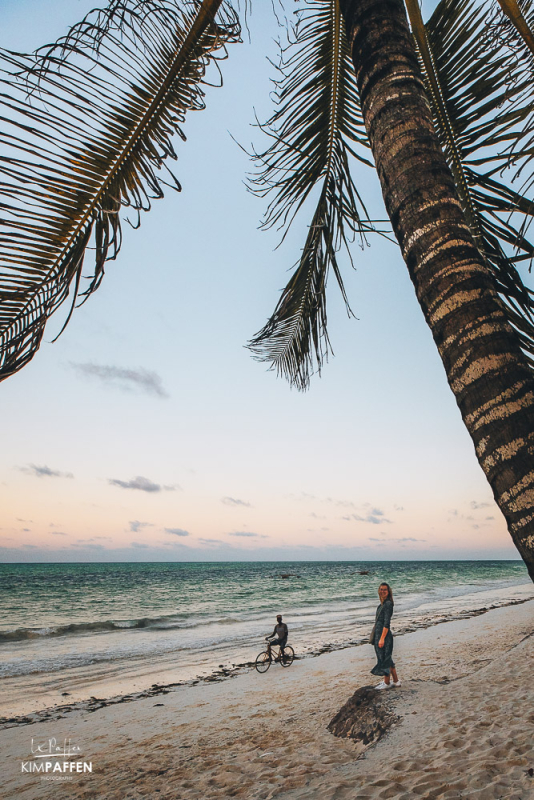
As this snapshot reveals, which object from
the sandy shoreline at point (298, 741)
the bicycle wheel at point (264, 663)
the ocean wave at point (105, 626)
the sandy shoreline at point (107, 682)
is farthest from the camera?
the ocean wave at point (105, 626)

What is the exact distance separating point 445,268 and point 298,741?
20.8 ft

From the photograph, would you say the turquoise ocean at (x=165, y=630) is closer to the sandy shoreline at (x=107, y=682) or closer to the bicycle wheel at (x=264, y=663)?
the sandy shoreline at (x=107, y=682)

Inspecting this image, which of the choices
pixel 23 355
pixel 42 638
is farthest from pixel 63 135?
pixel 42 638

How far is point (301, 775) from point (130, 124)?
18.4 feet

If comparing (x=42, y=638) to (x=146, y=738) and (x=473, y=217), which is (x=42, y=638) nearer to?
(x=146, y=738)

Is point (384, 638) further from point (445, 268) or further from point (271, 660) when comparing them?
point (445, 268)

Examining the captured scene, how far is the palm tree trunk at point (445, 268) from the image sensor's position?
122 centimetres

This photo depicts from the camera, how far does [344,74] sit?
312 cm

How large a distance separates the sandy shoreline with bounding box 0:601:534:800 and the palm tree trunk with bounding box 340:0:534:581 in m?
2.99

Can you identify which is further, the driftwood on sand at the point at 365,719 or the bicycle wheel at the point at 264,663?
the bicycle wheel at the point at 264,663

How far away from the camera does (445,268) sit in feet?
4.72

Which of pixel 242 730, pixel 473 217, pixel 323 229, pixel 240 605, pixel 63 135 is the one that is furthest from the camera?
pixel 240 605

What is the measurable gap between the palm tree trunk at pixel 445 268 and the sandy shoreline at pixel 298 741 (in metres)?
2.99

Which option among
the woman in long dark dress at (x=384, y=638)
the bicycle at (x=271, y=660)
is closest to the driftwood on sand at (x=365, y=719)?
the woman in long dark dress at (x=384, y=638)
